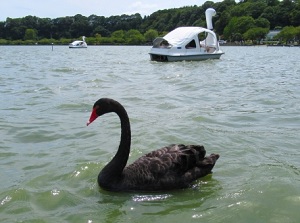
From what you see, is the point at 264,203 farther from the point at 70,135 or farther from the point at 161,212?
the point at 70,135

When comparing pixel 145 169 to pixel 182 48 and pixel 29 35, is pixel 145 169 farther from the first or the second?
pixel 29 35

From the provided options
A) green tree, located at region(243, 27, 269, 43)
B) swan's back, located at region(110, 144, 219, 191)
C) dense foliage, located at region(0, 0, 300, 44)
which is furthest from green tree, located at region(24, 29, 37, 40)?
swan's back, located at region(110, 144, 219, 191)

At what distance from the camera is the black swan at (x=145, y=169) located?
416 centimetres

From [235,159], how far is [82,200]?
2093 mm

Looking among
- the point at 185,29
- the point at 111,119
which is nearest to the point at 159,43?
the point at 185,29

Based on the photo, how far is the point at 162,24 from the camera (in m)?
119

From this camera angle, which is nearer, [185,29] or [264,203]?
[264,203]

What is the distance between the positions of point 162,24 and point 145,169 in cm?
11762

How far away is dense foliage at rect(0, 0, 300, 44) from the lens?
97.0 m

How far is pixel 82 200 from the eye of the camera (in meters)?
4.02

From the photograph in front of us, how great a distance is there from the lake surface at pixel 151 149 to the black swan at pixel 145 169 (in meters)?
0.10

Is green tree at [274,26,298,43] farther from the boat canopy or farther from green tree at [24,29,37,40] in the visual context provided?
green tree at [24,29,37,40]

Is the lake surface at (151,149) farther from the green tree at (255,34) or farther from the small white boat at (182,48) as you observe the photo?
the green tree at (255,34)

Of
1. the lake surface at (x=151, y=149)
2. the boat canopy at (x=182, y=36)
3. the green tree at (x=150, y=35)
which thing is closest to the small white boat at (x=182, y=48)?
the boat canopy at (x=182, y=36)
